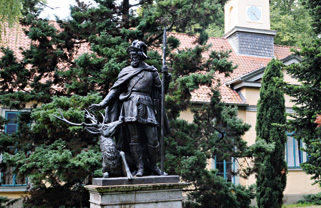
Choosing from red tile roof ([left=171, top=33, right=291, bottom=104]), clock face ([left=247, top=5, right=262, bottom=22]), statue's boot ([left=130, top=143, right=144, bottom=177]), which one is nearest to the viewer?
statue's boot ([left=130, top=143, right=144, bottom=177])

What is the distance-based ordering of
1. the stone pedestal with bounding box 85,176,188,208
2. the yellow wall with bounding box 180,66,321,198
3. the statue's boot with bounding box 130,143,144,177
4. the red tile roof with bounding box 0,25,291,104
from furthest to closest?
the yellow wall with bounding box 180,66,321,198 → the red tile roof with bounding box 0,25,291,104 → the statue's boot with bounding box 130,143,144,177 → the stone pedestal with bounding box 85,176,188,208

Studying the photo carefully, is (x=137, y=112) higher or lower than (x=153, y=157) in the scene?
higher

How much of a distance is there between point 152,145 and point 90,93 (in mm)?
3477

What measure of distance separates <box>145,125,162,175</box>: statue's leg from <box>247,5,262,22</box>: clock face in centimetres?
1467

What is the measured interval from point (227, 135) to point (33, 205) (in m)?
5.57

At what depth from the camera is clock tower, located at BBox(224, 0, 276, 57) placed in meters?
18.0

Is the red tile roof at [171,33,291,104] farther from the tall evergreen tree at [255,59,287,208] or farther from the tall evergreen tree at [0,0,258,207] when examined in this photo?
the tall evergreen tree at [0,0,258,207]

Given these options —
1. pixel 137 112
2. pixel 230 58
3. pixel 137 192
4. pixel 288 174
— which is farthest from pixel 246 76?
pixel 137 192

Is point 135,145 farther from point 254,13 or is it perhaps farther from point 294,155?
point 254,13

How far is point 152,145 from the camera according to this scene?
215 inches

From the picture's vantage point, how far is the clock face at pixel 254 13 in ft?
60.1

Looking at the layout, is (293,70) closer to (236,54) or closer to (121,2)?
(121,2)

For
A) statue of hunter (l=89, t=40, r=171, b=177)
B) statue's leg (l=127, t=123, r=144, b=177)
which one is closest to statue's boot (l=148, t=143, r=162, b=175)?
statue of hunter (l=89, t=40, r=171, b=177)

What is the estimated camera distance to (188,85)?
8.52 metres
